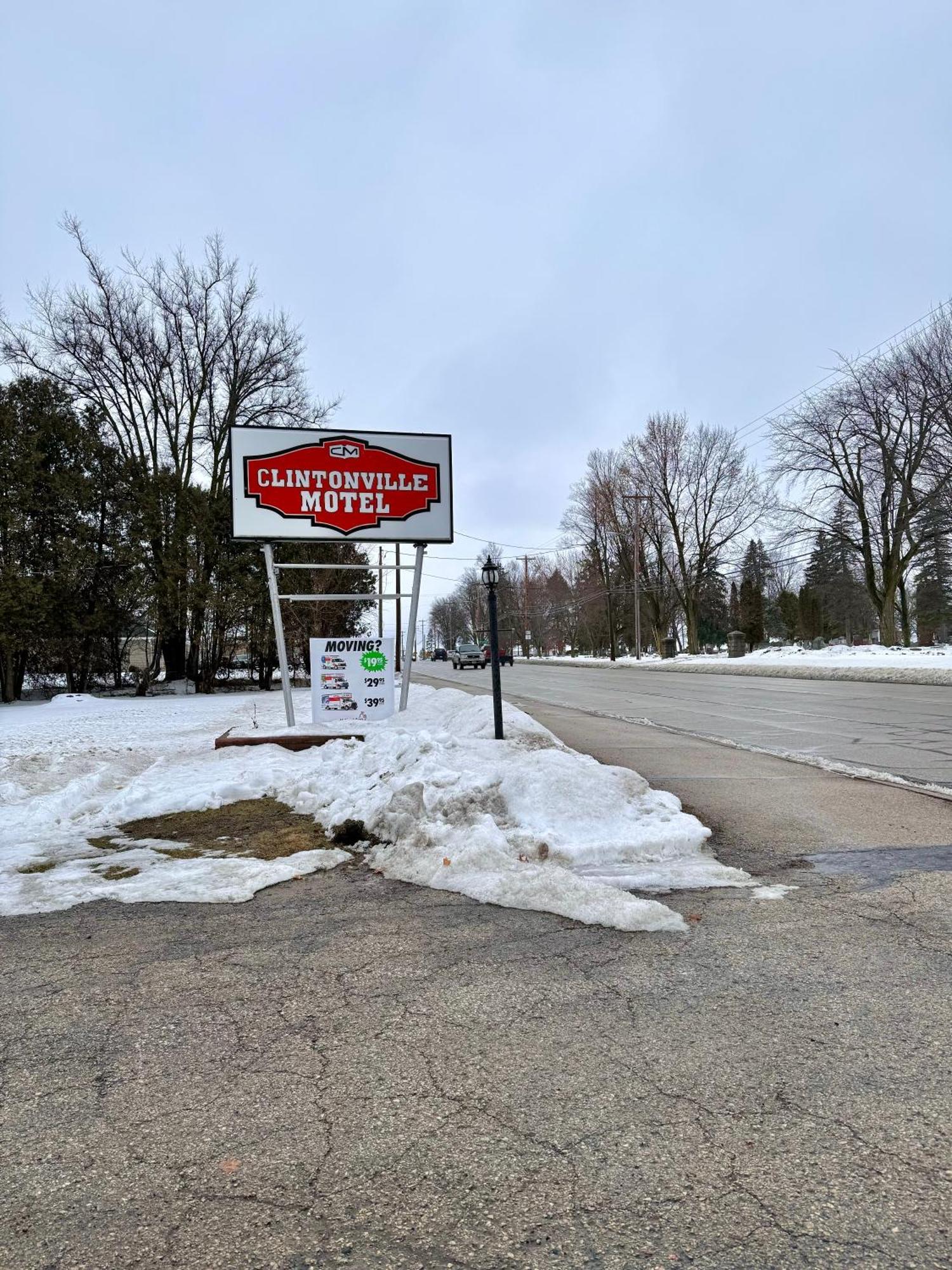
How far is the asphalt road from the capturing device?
31.5 ft

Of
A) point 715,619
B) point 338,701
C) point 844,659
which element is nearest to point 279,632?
point 338,701

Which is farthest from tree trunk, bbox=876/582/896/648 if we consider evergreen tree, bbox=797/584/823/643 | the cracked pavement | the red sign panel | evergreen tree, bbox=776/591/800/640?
evergreen tree, bbox=776/591/800/640

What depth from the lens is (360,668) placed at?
41.9 feet

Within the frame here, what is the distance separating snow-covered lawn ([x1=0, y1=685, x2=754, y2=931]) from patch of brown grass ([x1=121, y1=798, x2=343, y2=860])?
15 cm

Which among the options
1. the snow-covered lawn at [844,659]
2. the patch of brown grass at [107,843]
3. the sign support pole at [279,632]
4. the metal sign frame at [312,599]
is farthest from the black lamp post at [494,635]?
the snow-covered lawn at [844,659]

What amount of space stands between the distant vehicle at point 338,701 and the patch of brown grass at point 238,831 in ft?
16.8

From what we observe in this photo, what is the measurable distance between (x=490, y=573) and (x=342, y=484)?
12.1ft

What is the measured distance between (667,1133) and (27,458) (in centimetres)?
2292

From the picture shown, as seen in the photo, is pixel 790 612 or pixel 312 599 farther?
pixel 790 612

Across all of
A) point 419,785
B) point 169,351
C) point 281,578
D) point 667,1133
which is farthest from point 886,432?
point 667,1133

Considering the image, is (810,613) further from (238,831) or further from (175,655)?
(238,831)

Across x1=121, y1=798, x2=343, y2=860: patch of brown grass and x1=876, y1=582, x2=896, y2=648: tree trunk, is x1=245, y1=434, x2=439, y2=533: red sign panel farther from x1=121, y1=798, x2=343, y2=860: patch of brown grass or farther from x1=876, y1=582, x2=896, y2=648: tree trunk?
x1=876, y1=582, x2=896, y2=648: tree trunk

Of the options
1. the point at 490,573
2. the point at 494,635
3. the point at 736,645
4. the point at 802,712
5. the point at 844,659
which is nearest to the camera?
the point at 494,635

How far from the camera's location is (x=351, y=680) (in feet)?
41.7
